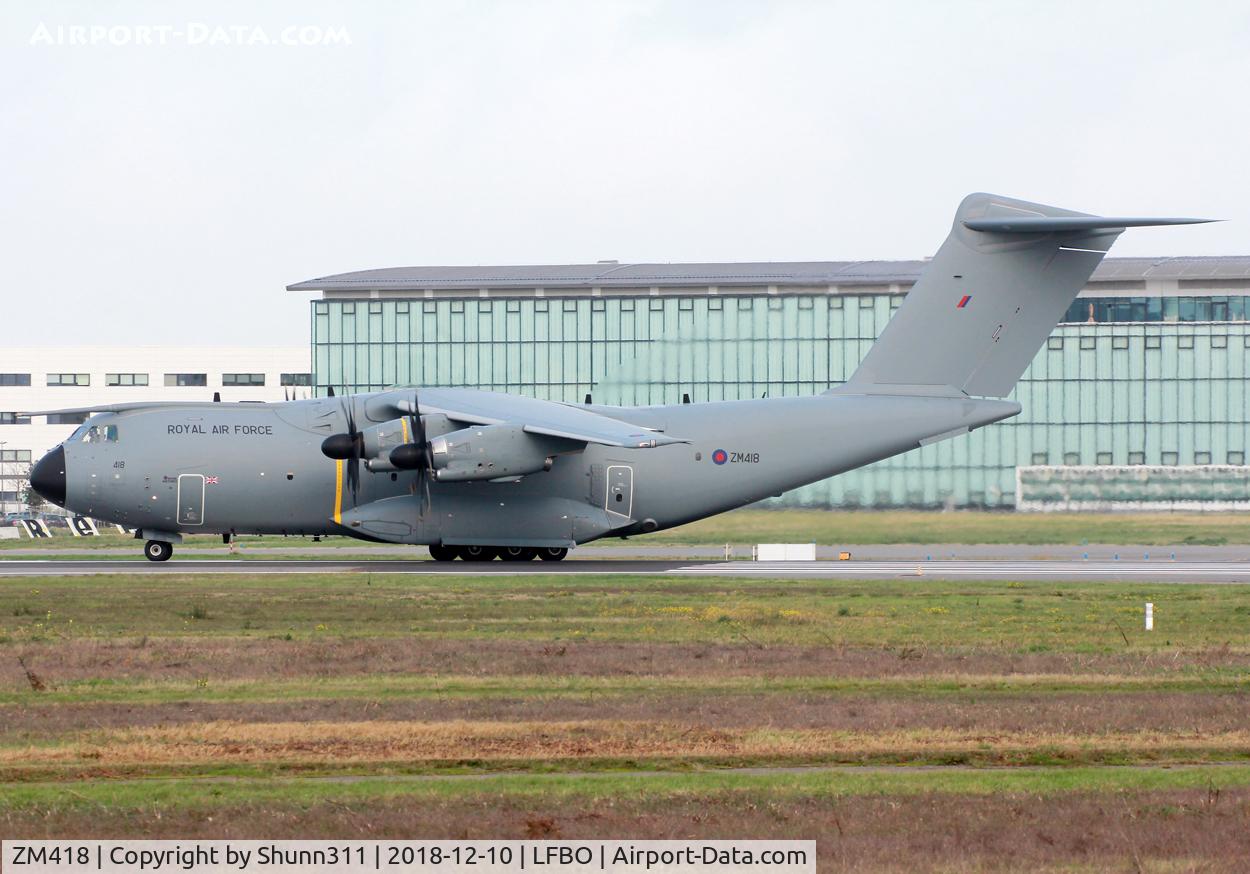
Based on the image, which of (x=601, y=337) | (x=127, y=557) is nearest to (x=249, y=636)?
(x=127, y=557)

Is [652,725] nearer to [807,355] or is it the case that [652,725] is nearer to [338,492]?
[338,492]

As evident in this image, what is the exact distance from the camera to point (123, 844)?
1006 centimetres

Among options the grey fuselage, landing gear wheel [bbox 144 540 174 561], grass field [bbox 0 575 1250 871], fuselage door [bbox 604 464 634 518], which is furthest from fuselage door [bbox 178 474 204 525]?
grass field [bbox 0 575 1250 871]

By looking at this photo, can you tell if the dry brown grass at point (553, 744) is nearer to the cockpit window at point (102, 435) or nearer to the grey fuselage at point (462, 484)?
the grey fuselage at point (462, 484)

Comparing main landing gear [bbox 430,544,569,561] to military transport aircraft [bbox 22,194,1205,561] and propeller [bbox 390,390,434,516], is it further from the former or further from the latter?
propeller [bbox 390,390,434,516]

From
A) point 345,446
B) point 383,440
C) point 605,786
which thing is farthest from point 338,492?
point 605,786

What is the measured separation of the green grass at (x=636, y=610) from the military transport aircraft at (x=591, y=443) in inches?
172

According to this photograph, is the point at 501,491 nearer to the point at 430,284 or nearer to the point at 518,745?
the point at 518,745

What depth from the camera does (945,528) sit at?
4647 centimetres

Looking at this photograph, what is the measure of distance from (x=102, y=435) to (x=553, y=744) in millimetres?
29301

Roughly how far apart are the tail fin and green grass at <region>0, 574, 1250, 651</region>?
24.5ft

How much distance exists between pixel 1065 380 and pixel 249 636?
5381 cm

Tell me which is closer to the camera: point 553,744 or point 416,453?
point 553,744

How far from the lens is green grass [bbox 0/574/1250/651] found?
77.4 ft
